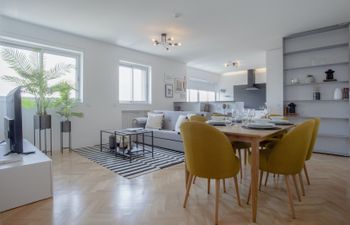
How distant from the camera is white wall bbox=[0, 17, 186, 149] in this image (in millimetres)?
3951

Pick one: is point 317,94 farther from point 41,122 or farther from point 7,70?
point 7,70

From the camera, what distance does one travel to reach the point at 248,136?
65.1 inches

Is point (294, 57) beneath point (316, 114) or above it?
above

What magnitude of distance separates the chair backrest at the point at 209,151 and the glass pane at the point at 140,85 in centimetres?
455

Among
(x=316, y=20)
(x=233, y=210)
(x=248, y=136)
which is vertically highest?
(x=316, y=20)

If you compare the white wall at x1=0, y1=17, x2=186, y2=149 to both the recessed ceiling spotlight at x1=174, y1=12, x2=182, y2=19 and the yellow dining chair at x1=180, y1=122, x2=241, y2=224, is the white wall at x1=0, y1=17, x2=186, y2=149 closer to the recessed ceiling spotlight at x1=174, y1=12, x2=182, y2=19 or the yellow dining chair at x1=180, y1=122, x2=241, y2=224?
the recessed ceiling spotlight at x1=174, y1=12, x2=182, y2=19

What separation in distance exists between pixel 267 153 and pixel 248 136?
0.46m

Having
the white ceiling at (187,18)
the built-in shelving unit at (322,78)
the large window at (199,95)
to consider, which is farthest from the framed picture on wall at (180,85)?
the built-in shelving unit at (322,78)

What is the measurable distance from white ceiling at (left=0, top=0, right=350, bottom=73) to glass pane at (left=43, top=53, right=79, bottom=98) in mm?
632

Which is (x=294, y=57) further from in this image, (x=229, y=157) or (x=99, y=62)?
(x=99, y=62)

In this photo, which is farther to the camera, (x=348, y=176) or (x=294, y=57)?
(x=294, y=57)

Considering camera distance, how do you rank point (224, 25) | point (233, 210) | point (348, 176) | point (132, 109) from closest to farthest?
point (233, 210), point (348, 176), point (224, 25), point (132, 109)

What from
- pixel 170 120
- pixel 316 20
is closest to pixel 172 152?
pixel 170 120

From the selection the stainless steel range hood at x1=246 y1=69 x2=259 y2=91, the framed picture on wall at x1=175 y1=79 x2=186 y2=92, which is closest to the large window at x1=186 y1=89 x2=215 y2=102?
the framed picture on wall at x1=175 y1=79 x2=186 y2=92
